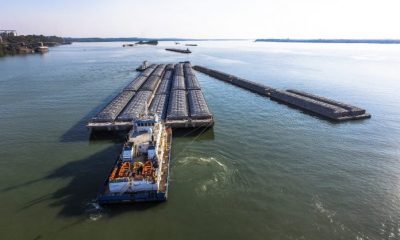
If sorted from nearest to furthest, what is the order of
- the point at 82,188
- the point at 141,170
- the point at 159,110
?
1. the point at 141,170
2. the point at 82,188
3. the point at 159,110

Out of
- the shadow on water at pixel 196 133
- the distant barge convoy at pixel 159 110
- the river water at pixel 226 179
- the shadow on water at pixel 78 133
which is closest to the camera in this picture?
the river water at pixel 226 179

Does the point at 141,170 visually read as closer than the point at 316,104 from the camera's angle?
Yes

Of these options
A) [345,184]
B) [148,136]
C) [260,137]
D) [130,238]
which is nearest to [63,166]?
[148,136]

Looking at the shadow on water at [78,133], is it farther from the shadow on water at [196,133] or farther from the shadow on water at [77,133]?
the shadow on water at [196,133]

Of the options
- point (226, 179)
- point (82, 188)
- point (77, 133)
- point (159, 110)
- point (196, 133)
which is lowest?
point (82, 188)

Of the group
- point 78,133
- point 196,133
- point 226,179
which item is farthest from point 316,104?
point 78,133

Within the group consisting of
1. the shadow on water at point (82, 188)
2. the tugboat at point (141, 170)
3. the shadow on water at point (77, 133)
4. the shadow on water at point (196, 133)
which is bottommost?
the shadow on water at point (82, 188)

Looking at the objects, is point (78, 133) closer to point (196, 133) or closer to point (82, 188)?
point (82, 188)

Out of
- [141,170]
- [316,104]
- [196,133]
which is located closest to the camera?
[141,170]

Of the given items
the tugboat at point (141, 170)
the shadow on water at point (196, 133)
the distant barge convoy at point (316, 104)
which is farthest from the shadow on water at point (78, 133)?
the distant barge convoy at point (316, 104)

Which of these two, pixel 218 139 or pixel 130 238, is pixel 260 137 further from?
pixel 130 238
